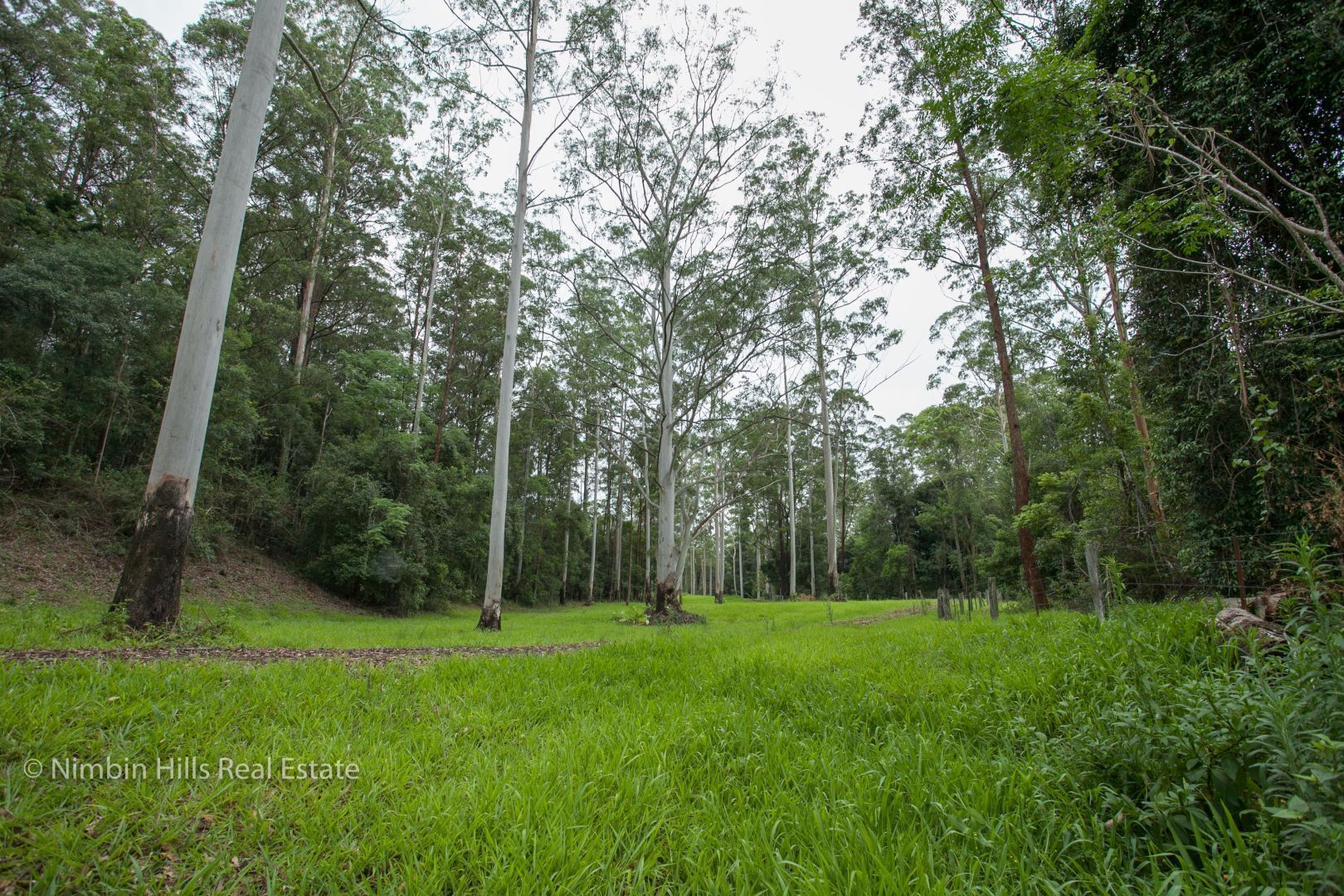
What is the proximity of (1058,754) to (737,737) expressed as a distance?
1.49 meters

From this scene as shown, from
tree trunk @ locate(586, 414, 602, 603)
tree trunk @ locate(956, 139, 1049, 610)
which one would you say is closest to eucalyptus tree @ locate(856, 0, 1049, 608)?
tree trunk @ locate(956, 139, 1049, 610)

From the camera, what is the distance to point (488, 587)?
1082 cm

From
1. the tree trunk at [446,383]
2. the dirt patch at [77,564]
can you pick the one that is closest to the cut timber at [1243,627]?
the dirt patch at [77,564]

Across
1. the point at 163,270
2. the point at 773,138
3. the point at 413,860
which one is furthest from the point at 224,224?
the point at 773,138

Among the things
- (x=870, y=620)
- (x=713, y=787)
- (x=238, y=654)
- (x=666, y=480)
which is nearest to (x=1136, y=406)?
(x=870, y=620)

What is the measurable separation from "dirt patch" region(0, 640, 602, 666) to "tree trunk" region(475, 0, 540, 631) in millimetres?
4882

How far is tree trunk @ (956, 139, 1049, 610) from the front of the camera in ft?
29.9

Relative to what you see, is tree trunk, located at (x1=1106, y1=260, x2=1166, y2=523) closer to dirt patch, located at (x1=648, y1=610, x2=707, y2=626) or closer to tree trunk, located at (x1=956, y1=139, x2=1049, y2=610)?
tree trunk, located at (x1=956, y1=139, x2=1049, y2=610)

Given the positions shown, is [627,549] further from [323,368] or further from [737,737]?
[737,737]

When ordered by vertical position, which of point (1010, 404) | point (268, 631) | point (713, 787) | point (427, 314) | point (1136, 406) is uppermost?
point (427, 314)

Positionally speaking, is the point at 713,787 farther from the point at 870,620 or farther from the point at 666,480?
the point at 666,480

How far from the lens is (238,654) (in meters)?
4.46

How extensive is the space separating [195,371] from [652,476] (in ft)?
53.8

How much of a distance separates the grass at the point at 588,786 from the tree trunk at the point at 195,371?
7.90 feet
